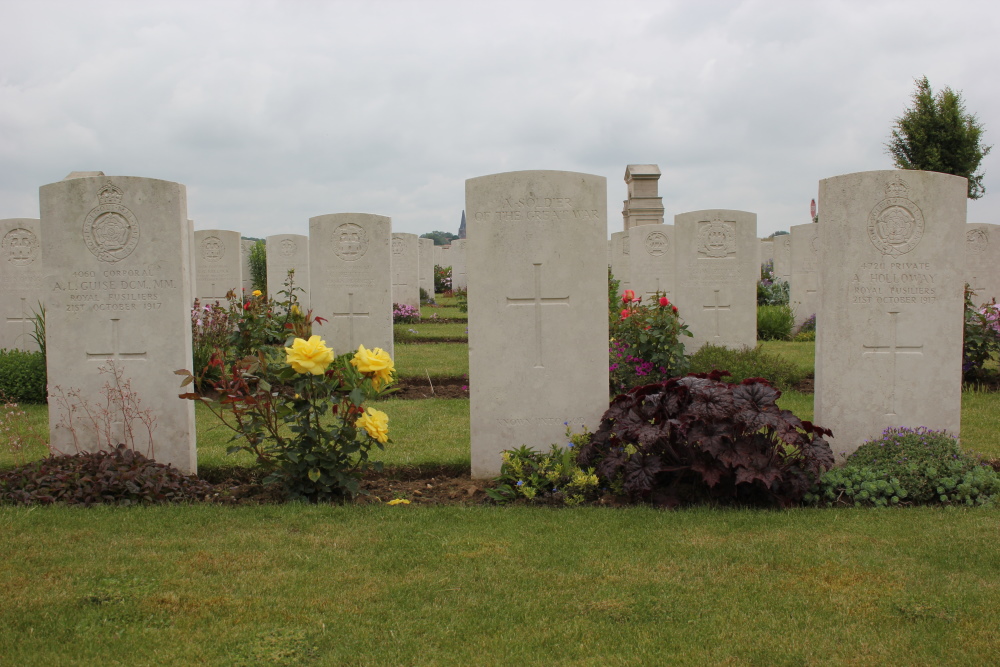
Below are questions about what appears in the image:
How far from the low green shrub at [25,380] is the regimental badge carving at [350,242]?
3.61 m

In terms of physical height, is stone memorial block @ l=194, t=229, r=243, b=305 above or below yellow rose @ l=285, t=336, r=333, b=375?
above

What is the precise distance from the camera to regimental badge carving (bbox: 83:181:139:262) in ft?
17.5

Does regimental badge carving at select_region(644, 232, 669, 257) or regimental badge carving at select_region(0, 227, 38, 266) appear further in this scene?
regimental badge carving at select_region(644, 232, 669, 257)

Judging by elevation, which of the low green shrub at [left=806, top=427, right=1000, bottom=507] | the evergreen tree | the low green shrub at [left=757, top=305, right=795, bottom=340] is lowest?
the low green shrub at [left=806, top=427, right=1000, bottom=507]

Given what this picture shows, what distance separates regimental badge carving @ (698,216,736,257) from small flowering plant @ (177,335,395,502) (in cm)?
675

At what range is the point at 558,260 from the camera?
5.66 metres

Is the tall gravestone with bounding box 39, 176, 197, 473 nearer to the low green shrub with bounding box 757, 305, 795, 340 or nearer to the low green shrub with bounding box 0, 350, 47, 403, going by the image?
the low green shrub with bounding box 0, 350, 47, 403

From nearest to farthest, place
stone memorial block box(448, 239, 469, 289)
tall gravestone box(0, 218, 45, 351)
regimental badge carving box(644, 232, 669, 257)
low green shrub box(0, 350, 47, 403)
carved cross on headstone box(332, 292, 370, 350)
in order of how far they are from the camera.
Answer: low green shrub box(0, 350, 47, 403) → carved cross on headstone box(332, 292, 370, 350) → tall gravestone box(0, 218, 45, 351) → regimental badge carving box(644, 232, 669, 257) → stone memorial block box(448, 239, 469, 289)

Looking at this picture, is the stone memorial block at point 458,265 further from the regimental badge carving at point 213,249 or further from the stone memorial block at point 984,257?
the stone memorial block at point 984,257

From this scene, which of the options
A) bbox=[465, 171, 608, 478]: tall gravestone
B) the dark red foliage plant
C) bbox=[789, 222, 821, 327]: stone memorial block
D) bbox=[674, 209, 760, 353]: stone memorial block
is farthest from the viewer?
bbox=[789, 222, 821, 327]: stone memorial block

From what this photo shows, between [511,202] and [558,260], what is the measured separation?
1.76 ft

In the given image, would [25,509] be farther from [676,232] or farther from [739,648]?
[676,232]

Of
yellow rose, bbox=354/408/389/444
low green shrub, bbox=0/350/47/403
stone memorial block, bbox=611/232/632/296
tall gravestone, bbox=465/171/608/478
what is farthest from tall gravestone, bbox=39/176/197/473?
stone memorial block, bbox=611/232/632/296

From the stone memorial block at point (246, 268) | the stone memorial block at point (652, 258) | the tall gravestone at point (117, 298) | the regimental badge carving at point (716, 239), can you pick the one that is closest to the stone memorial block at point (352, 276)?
the regimental badge carving at point (716, 239)
